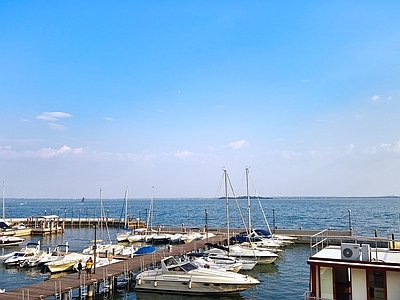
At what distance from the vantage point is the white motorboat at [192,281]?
84.0 feet

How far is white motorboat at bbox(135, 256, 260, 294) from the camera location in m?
25.6

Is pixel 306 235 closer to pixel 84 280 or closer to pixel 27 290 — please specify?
pixel 84 280

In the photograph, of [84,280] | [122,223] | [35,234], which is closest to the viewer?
[84,280]

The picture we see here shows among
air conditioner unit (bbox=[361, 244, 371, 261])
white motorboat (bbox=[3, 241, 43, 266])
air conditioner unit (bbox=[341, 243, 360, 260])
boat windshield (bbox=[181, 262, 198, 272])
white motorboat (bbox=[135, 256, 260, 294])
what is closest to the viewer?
air conditioner unit (bbox=[361, 244, 371, 261])

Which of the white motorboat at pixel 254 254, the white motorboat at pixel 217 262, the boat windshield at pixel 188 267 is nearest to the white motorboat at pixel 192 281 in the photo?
the boat windshield at pixel 188 267

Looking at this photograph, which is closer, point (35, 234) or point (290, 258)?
point (290, 258)

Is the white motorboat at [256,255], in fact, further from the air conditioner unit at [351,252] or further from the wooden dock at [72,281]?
the air conditioner unit at [351,252]

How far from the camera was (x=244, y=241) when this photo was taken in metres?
44.9

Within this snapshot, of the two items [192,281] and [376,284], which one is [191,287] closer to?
[192,281]

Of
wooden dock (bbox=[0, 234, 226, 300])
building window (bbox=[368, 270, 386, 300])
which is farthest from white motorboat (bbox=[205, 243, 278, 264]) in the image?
building window (bbox=[368, 270, 386, 300])

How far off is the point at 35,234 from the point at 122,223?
1844cm

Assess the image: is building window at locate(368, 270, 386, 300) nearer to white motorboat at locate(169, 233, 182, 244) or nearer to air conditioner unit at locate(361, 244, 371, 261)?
air conditioner unit at locate(361, 244, 371, 261)

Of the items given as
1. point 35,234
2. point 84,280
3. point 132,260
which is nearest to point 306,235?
point 132,260

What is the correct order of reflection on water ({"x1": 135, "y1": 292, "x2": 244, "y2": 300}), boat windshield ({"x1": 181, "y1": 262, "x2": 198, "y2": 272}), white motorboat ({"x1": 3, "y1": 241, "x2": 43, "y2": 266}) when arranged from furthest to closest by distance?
white motorboat ({"x1": 3, "y1": 241, "x2": 43, "y2": 266}) → boat windshield ({"x1": 181, "y1": 262, "x2": 198, "y2": 272}) → reflection on water ({"x1": 135, "y1": 292, "x2": 244, "y2": 300})
